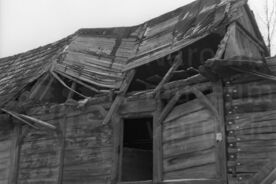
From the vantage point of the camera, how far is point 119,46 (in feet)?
42.8

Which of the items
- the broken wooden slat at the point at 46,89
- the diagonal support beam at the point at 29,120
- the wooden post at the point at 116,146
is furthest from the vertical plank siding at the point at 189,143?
the broken wooden slat at the point at 46,89

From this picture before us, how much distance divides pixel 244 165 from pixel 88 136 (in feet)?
14.1

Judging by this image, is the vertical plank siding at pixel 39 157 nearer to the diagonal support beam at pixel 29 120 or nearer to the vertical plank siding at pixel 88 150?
the diagonal support beam at pixel 29 120

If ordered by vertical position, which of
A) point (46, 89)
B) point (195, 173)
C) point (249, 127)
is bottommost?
point (195, 173)

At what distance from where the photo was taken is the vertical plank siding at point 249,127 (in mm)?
7793

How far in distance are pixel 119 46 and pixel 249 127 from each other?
5906 millimetres

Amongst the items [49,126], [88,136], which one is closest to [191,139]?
[88,136]

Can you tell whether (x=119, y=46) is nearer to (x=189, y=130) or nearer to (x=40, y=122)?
(x=40, y=122)

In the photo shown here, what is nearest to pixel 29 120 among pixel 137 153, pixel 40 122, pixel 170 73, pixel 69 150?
pixel 40 122

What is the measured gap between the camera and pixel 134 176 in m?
10.7

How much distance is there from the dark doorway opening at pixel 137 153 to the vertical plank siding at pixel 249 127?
3130 mm

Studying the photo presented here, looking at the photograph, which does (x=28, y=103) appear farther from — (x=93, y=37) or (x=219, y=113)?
(x=219, y=113)

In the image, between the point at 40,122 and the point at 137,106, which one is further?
the point at 40,122

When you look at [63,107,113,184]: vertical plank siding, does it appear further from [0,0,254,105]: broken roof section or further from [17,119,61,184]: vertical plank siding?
[0,0,254,105]: broken roof section
